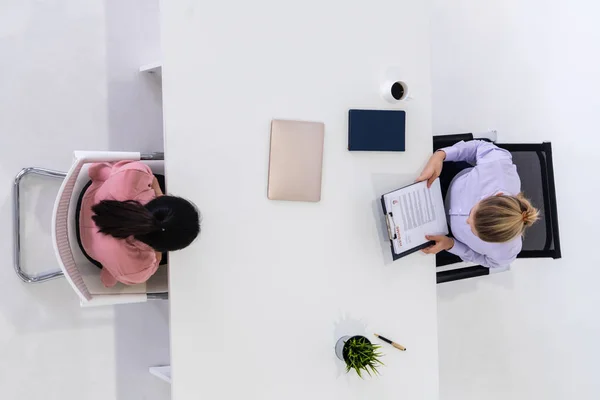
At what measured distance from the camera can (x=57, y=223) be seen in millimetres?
1355

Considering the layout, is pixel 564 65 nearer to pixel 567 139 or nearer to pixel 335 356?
pixel 567 139

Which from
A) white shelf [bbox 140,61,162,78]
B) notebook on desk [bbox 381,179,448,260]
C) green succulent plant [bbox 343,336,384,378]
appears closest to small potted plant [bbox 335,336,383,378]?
green succulent plant [bbox 343,336,384,378]

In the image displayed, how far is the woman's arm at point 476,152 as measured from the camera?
5.40 feet

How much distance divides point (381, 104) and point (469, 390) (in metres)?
1.53

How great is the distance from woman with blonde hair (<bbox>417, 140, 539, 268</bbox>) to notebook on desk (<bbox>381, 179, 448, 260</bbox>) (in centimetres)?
3

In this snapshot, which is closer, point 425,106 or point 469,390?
point 425,106

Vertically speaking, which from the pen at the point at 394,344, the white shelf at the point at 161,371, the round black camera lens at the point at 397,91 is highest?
the round black camera lens at the point at 397,91

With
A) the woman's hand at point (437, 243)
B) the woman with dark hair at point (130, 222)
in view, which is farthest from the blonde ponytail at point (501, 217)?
the woman with dark hair at point (130, 222)

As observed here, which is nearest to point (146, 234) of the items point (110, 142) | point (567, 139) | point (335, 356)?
point (335, 356)

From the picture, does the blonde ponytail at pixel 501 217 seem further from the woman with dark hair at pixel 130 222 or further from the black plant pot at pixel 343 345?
the woman with dark hair at pixel 130 222

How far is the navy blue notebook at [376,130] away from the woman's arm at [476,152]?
183 millimetres

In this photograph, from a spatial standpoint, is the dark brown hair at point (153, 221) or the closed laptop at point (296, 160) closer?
the dark brown hair at point (153, 221)

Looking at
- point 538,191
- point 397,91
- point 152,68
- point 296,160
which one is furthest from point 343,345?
point 152,68

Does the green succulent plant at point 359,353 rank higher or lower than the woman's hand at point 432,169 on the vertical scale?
lower
